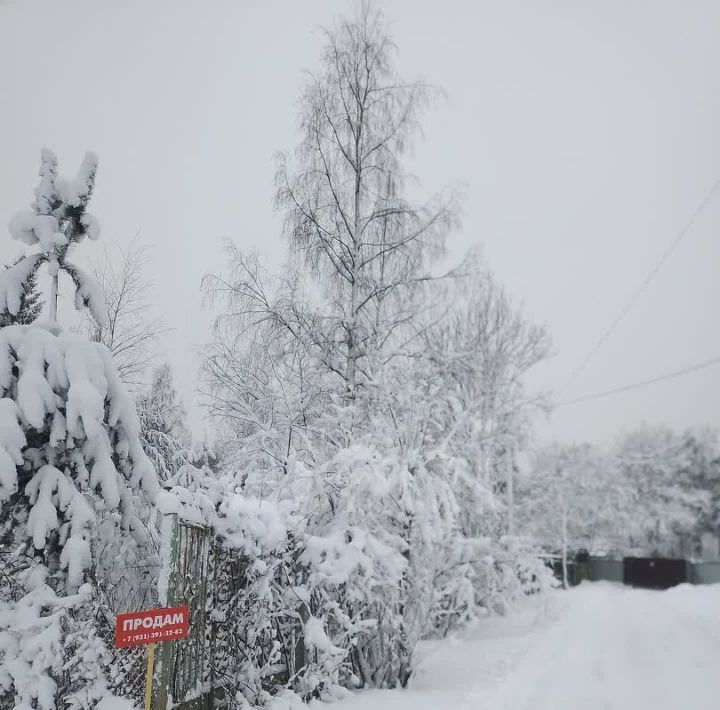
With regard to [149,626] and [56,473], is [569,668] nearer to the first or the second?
[149,626]

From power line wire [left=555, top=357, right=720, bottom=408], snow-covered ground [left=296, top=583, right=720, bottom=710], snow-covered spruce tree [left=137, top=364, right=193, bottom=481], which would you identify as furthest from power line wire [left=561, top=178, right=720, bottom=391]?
snow-covered spruce tree [left=137, top=364, right=193, bottom=481]

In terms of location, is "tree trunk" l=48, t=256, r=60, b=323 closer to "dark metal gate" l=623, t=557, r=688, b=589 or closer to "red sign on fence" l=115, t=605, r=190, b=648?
"red sign on fence" l=115, t=605, r=190, b=648

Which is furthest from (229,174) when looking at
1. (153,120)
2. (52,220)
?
(52,220)

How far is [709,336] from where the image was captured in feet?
67.3

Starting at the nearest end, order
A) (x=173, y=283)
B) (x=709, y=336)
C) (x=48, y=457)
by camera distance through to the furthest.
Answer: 1. (x=48, y=457)
2. (x=173, y=283)
3. (x=709, y=336)

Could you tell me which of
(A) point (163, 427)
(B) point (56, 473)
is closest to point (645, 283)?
(A) point (163, 427)

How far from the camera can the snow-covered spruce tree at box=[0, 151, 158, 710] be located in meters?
4.34

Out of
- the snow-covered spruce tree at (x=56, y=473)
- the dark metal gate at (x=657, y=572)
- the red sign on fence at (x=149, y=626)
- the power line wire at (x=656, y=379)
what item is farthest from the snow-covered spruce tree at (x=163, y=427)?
the dark metal gate at (x=657, y=572)

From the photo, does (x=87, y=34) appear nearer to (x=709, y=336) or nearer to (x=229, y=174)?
(x=229, y=174)

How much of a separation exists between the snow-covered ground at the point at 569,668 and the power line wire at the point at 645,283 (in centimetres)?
788

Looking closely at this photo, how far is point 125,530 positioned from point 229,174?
67655mm

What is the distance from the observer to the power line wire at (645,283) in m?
12.1

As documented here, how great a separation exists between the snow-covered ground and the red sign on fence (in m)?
2.96

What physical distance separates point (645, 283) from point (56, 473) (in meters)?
14.8
